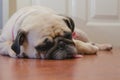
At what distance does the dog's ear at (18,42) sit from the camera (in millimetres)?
1515

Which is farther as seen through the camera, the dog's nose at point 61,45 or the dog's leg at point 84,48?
the dog's leg at point 84,48

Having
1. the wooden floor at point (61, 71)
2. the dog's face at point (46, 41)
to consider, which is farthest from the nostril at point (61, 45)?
the wooden floor at point (61, 71)

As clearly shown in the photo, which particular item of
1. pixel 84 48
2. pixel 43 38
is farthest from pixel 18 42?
pixel 84 48

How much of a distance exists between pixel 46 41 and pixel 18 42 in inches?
5.4

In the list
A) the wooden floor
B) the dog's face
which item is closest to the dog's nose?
the dog's face

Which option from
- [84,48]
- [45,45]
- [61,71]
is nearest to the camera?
[61,71]

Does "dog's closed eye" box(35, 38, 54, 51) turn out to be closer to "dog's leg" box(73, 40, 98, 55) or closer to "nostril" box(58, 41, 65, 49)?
"nostril" box(58, 41, 65, 49)

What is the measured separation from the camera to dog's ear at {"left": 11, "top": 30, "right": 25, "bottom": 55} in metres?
1.51

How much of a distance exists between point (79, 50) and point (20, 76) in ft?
2.31

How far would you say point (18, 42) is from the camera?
1.52 m

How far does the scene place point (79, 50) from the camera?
5.64 ft

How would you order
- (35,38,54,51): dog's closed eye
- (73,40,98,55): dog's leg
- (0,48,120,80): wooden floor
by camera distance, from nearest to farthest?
(0,48,120,80): wooden floor → (35,38,54,51): dog's closed eye → (73,40,98,55): dog's leg

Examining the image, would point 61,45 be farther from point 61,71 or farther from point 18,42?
point 61,71

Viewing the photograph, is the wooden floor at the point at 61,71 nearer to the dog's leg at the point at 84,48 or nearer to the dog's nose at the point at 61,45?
Result: the dog's nose at the point at 61,45
